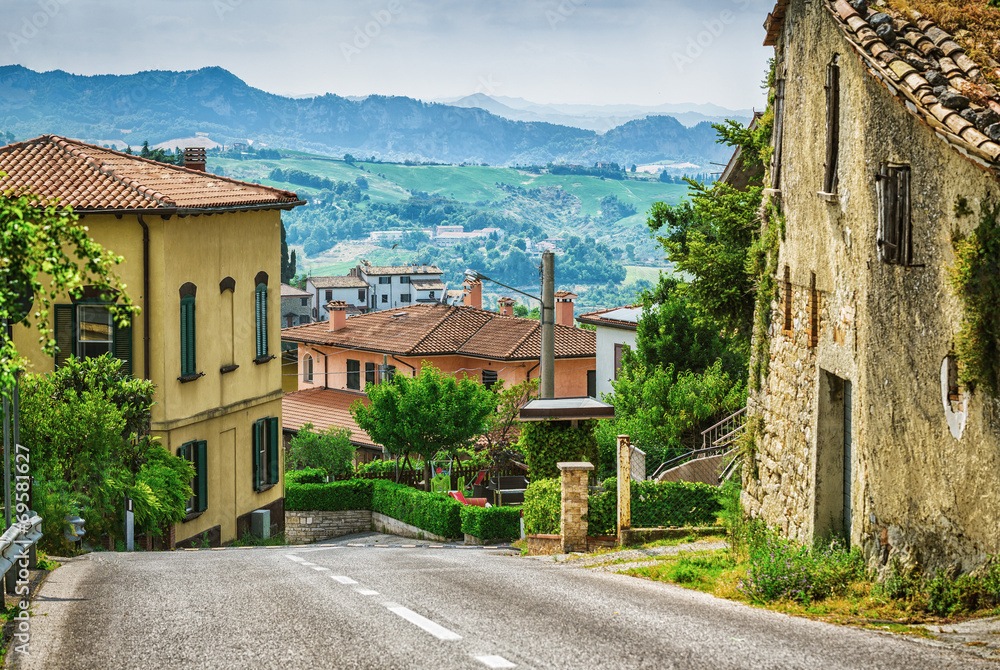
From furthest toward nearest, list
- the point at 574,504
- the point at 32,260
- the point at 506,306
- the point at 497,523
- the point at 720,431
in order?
the point at 506,306 → the point at 497,523 → the point at 720,431 → the point at 574,504 → the point at 32,260

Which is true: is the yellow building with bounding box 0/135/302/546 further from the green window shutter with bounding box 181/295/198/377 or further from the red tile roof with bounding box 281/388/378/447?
the red tile roof with bounding box 281/388/378/447

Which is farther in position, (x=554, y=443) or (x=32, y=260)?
(x=554, y=443)

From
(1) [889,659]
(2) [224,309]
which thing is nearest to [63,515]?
(2) [224,309]

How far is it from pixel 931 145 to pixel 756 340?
5.45 m

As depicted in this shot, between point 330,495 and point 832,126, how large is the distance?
22885 mm

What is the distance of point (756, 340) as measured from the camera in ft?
44.7

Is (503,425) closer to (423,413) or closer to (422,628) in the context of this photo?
(423,413)

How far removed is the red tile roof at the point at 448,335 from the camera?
5003 cm

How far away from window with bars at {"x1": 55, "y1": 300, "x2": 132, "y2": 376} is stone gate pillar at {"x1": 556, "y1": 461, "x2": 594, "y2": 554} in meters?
10.2

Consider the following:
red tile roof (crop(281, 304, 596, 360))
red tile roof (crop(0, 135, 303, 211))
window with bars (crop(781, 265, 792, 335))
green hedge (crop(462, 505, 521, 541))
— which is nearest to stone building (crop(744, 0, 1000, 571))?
window with bars (crop(781, 265, 792, 335))

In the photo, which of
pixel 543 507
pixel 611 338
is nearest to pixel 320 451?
pixel 611 338

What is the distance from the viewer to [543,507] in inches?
729

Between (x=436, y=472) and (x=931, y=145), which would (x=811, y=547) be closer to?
(x=931, y=145)

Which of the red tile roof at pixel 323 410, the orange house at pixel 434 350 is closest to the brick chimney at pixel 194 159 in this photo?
the red tile roof at pixel 323 410
